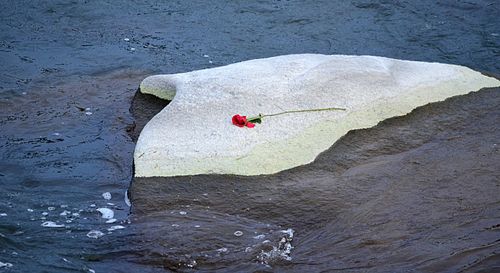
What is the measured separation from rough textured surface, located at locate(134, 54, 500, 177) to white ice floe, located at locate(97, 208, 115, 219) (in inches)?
13.4

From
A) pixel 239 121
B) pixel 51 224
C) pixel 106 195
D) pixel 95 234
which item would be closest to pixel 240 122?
pixel 239 121

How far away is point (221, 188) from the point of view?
14.4 ft

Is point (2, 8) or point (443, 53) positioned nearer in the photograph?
point (443, 53)

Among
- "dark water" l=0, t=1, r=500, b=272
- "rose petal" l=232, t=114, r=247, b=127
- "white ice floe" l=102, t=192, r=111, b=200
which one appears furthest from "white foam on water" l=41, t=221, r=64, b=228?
"rose petal" l=232, t=114, r=247, b=127

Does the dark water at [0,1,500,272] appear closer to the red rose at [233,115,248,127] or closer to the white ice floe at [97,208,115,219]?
the white ice floe at [97,208,115,219]

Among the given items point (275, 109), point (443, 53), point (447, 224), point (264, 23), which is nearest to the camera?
point (447, 224)

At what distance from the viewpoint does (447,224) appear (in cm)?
410

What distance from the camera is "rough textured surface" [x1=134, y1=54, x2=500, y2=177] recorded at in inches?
180

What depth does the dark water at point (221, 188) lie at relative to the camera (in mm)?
3869

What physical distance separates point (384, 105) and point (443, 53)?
2.42 m

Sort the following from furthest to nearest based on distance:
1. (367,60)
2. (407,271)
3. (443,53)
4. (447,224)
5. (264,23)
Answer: (264,23), (443,53), (367,60), (447,224), (407,271)

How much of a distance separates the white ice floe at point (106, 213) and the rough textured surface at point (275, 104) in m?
0.34

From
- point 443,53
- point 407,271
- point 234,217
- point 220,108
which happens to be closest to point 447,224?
point 407,271

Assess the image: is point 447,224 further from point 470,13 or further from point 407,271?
point 470,13
